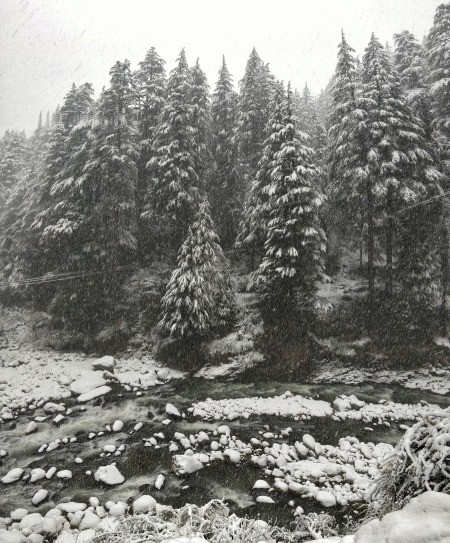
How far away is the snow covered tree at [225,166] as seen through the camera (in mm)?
25891

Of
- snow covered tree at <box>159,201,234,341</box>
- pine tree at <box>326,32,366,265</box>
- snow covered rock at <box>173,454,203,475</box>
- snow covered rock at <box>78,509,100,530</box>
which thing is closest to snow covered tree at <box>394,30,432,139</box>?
pine tree at <box>326,32,366,265</box>

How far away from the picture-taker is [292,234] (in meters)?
17.0

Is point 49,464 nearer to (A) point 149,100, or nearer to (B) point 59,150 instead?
(B) point 59,150

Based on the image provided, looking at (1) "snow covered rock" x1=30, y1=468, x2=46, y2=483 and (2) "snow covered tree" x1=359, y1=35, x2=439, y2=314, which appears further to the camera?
(2) "snow covered tree" x1=359, y1=35, x2=439, y2=314

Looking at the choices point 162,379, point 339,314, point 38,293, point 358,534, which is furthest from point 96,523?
point 38,293

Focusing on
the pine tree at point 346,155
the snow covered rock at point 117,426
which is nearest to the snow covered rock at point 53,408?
the snow covered rock at point 117,426

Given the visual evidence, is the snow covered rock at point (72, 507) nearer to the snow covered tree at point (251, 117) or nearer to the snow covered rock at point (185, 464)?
the snow covered rock at point (185, 464)

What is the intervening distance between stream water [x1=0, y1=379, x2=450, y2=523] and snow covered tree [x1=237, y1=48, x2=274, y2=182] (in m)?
16.2

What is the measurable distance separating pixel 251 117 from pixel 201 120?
3.77 metres

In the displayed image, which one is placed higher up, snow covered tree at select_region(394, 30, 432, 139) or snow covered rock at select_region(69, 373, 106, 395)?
snow covered tree at select_region(394, 30, 432, 139)

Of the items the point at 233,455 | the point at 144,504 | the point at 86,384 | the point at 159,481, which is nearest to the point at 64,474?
the point at 159,481

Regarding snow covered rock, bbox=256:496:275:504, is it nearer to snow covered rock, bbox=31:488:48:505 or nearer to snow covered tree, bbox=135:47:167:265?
snow covered rock, bbox=31:488:48:505

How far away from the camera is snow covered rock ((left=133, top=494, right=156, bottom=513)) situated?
782 cm

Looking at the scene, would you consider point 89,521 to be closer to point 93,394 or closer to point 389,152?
point 93,394
